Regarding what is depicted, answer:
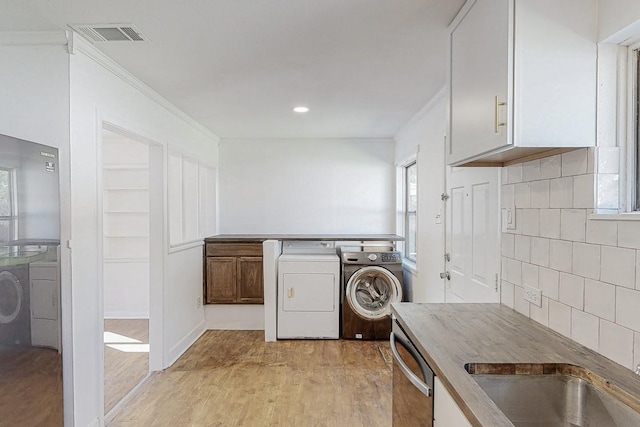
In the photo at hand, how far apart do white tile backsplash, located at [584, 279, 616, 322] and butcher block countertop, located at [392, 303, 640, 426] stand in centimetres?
14

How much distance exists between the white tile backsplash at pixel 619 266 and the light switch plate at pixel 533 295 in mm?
400

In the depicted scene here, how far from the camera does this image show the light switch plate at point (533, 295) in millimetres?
1684

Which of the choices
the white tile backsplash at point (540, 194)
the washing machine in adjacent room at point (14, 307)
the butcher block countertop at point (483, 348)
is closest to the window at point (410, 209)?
the butcher block countertop at point (483, 348)

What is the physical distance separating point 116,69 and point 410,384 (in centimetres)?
254

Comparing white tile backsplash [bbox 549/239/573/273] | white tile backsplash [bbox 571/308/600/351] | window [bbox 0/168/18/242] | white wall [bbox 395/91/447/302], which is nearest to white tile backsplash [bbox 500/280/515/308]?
white tile backsplash [bbox 549/239/573/273]

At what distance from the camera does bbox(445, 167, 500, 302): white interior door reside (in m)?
2.22

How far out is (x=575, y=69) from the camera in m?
1.36

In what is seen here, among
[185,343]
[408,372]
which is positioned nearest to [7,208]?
[408,372]

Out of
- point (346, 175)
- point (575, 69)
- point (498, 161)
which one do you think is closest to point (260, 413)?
point (498, 161)

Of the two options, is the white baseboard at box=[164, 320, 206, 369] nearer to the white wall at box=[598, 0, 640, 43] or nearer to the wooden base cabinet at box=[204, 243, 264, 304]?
the wooden base cabinet at box=[204, 243, 264, 304]

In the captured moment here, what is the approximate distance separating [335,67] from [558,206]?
1.62 meters

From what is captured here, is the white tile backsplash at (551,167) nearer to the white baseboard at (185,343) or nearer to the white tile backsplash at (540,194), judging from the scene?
the white tile backsplash at (540,194)

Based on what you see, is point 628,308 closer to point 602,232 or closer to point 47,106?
point 602,232

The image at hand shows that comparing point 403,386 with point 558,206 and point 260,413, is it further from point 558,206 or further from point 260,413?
point 260,413
